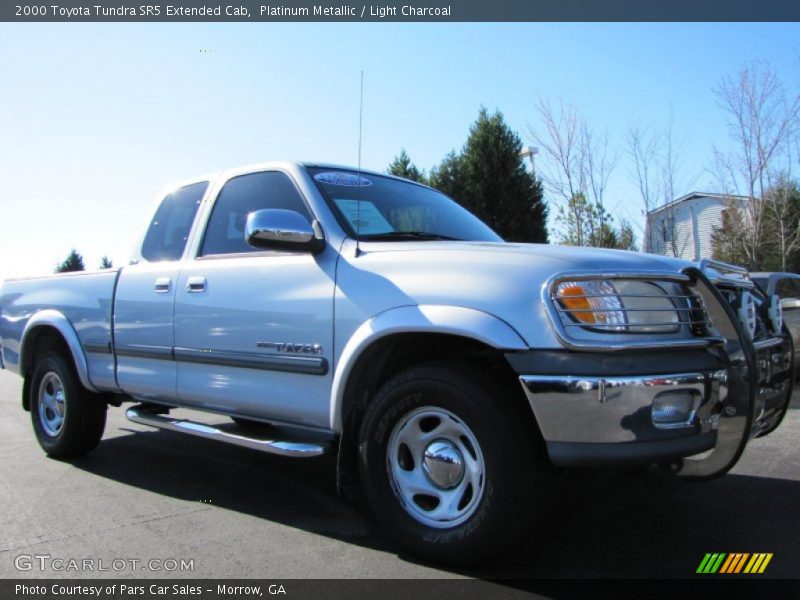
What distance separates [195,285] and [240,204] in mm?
590

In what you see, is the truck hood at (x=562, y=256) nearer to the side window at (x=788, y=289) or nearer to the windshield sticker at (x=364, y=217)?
the windshield sticker at (x=364, y=217)

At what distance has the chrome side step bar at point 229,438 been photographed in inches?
128

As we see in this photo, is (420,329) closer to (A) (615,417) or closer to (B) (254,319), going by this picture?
(A) (615,417)

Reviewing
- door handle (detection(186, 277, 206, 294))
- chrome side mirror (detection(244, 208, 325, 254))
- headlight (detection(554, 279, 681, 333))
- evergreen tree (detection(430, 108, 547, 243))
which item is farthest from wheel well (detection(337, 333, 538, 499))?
evergreen tree (detection(430, 108, 547, 243))

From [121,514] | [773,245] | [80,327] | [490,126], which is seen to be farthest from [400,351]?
[490,126]

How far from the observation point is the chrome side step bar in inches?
128

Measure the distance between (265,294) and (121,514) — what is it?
1.57 meters

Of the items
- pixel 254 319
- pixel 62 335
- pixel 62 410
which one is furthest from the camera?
pixel 62 410

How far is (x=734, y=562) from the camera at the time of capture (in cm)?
293

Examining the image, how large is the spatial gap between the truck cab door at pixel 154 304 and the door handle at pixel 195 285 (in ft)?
0.58

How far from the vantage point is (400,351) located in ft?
10.5

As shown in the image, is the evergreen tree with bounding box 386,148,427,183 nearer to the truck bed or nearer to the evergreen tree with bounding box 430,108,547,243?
the evergreen tree with bounding box 430,108,547,243

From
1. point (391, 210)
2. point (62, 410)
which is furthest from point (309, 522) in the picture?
point (62, 410)

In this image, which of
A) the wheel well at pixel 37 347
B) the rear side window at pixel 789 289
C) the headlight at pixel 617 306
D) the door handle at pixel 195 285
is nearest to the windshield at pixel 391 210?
the door handle at pixel 195 285
